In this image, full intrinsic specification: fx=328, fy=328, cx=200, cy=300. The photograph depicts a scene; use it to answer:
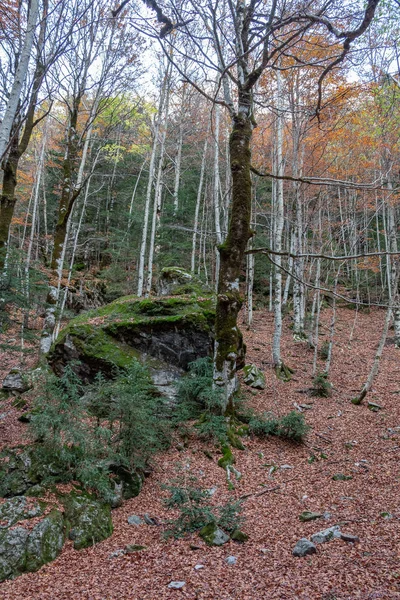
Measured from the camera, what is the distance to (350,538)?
3.12 metres

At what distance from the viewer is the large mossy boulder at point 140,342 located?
7297mm

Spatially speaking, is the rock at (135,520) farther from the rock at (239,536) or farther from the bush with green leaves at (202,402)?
the bush with green leaves at (202,402)

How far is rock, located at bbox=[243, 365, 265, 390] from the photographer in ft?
28.5

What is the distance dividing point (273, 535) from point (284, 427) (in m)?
2.71

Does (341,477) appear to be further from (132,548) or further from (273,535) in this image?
(132,548)

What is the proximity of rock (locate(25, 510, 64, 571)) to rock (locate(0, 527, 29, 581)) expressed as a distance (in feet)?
0.17

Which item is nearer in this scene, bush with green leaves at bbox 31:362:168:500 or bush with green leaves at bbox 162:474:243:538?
bush with green leaves at bbox 162:474:243:538

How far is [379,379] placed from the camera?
→ 10000mm

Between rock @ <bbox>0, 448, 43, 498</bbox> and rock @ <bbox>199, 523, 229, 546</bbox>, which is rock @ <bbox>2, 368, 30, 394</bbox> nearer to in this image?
rock @ <bbox>0, 448, 43, 498</bbox>

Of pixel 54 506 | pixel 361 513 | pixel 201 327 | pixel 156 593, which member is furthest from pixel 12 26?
pixel 361 513

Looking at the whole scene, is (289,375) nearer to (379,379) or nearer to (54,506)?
(379,379)

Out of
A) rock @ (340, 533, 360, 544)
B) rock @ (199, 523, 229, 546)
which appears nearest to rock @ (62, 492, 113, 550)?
rock @ (199, 523, 229, 546)

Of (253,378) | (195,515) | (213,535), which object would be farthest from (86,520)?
(253,378)

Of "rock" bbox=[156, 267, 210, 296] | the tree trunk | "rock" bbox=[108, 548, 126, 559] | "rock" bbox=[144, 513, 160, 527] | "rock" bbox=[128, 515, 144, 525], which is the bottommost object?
"rock" bbox=[128, 515, 144, 525]
